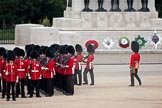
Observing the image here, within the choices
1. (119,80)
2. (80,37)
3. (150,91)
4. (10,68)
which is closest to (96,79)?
(119,80)

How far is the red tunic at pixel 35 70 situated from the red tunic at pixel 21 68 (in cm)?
20

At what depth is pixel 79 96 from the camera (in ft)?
65.1

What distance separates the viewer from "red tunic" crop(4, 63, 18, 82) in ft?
63.0

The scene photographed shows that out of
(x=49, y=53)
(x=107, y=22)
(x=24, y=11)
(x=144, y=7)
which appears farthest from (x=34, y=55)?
(x=24, y=11)

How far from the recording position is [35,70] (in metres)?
20.0

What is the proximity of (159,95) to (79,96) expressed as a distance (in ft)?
8.31

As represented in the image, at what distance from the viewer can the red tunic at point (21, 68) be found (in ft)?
65.3

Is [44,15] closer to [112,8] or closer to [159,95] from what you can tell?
[112,8]

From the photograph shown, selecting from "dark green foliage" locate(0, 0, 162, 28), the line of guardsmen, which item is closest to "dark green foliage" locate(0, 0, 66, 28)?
"dark green foliage" locate(0, 0, 162, 28)

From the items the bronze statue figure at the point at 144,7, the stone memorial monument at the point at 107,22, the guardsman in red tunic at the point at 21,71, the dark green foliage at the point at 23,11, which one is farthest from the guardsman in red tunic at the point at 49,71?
the dark green foliage at the point at 23,11

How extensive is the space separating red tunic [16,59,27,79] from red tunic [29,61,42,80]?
0.64ft

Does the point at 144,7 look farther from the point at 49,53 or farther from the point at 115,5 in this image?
the point at 49,53

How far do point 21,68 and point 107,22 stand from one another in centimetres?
2250

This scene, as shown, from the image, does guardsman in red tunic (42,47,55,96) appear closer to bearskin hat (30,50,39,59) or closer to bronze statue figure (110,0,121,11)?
bearskin hat (30,50,39,59)
